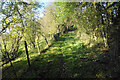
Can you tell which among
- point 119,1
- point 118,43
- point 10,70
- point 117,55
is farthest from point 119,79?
point 10,70

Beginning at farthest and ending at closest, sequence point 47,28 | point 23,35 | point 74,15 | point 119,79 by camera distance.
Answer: point 47,28 < point 74,15 < point 23,35 < point 119,79

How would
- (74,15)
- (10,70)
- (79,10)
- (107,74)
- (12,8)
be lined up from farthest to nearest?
(74,15)
(79,10)
(10,70)
(107,74)
(12,8)

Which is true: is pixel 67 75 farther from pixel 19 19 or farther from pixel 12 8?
pixel 12 8

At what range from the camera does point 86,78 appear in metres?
3.87

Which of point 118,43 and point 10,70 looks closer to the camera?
point 118,43

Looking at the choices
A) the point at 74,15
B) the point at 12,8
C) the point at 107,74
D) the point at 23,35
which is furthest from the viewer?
the point at 74,15

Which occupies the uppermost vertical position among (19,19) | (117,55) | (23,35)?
(19,19)

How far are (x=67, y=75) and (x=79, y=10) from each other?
17.3 feet

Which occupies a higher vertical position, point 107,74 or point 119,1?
point 119,1

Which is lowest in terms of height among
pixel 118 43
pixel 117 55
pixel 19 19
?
pixel 117 55

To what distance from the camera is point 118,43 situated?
2.84 m

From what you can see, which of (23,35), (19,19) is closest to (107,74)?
(23,35)

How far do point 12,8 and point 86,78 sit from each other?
5.15 meters

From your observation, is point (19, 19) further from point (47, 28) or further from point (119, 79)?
point (47, 28)
